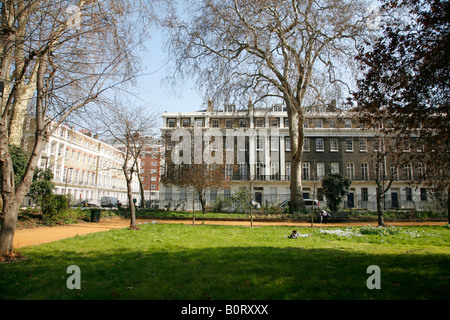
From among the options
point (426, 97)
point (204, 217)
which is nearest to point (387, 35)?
point (426, 97)

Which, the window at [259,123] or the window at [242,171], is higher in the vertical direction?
the window at [259,123]

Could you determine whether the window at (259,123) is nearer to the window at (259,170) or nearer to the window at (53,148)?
the window at (259,170)

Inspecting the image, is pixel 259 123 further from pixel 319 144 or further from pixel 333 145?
pixel 333 145

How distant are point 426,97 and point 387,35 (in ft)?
4.68

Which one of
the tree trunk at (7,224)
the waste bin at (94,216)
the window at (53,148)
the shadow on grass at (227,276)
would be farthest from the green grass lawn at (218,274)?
the window at (53,148)

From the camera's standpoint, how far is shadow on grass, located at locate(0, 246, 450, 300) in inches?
159

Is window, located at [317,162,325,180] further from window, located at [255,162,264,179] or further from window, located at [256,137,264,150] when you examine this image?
window, located at [256,137,264,150]

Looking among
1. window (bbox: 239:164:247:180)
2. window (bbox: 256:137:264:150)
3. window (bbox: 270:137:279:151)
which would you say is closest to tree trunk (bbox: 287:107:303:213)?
window (bbox: 239:164:247:180)

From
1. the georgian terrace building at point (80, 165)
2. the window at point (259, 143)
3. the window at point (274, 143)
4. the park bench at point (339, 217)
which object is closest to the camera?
the park bench at point (339, 217)

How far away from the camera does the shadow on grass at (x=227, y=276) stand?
13.3 ft

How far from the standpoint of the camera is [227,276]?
4863mm

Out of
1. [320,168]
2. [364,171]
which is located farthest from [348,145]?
[320,168]

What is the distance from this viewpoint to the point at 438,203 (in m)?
23.4

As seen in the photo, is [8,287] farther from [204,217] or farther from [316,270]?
[204,217]
